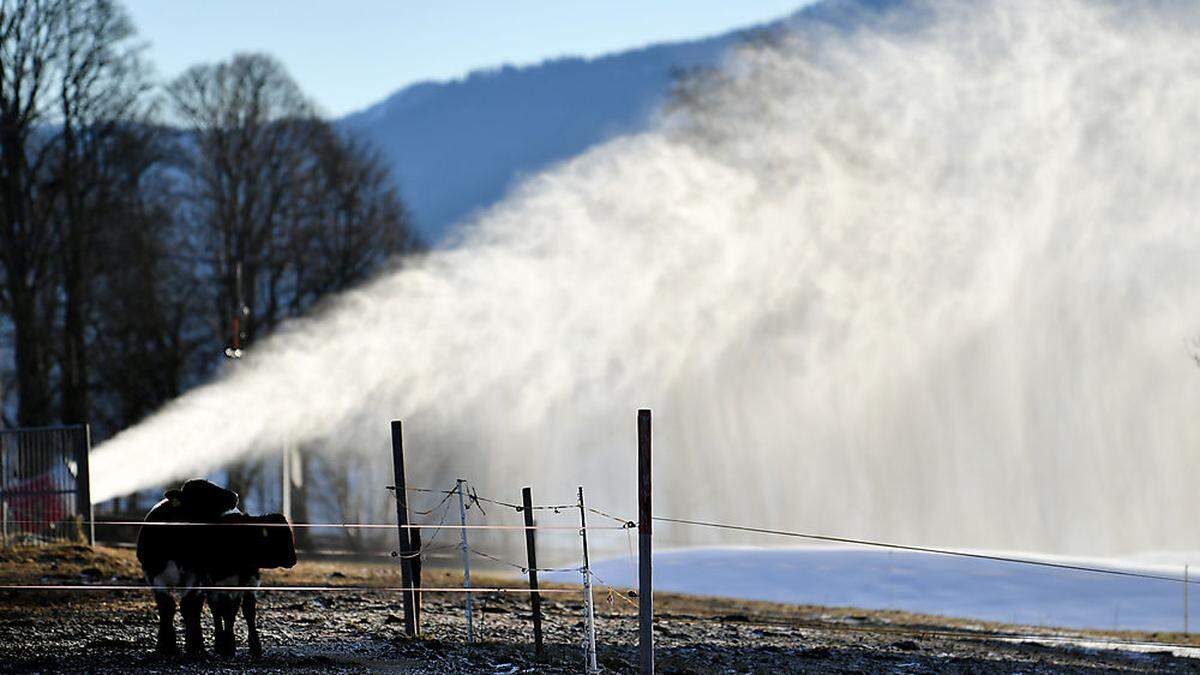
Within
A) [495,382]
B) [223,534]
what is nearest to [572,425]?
[495,382]

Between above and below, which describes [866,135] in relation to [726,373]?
above

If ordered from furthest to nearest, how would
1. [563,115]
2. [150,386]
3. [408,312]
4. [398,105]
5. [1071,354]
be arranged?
[398,105], [563,115], [150,386], [1071,354], [408,312]

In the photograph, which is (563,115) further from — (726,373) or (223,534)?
(223,534)

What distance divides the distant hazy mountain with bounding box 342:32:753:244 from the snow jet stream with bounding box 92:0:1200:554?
278 feet

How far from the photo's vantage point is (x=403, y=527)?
54.8ft

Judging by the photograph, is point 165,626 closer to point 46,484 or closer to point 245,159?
point 46,484

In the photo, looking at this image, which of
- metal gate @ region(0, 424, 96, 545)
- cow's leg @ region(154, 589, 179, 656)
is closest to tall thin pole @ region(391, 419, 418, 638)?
cow's leg @ region(154, 589, 179, 656)

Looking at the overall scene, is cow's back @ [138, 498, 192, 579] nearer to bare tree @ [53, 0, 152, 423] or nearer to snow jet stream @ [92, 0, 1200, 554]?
snow jet stream @ [92, 0, 1200, 554]

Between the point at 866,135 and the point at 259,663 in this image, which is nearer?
the point at 259,663

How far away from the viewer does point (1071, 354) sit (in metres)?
48.7

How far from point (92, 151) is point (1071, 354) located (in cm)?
3275

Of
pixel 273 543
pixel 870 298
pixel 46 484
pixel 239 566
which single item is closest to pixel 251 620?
pixel 239 566

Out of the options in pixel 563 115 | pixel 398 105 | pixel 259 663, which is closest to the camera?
pixel 259 663

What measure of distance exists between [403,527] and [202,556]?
7.84ft
